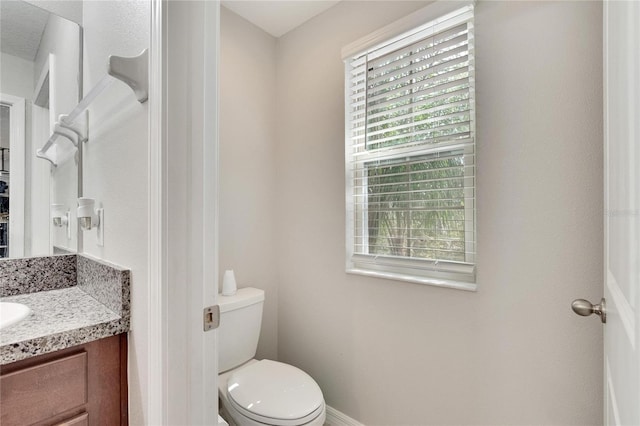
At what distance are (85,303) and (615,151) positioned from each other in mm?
1457

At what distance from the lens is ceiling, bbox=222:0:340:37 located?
5.64 feet

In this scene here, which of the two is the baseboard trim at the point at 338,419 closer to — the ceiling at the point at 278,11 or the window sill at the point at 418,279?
the window sill at the point at 418,279

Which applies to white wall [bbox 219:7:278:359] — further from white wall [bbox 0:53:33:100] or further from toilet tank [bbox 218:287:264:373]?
white wall [bbox 0:53:33:100]

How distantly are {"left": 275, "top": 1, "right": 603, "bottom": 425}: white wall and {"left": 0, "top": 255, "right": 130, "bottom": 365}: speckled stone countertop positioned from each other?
1.07 meters

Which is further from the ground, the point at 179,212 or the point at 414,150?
the point at 414,150

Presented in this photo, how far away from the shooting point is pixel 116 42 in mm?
922

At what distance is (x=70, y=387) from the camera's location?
72 cm

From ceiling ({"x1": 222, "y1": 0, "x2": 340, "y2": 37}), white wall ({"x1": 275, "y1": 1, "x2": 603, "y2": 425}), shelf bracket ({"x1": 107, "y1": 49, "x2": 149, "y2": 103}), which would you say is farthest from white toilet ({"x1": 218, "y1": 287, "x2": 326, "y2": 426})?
ceiling ({"x1": 222, "y1": 0, "x2": 340, "y2": 37})

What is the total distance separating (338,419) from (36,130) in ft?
6.28

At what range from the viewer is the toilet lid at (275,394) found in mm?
1157

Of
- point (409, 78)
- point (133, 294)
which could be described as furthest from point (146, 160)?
point (409, 78)

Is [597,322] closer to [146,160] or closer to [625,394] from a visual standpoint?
[625,394]

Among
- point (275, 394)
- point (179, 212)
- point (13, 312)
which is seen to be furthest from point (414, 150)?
point (13, 312)

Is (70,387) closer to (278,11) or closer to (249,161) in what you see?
(249,161)
